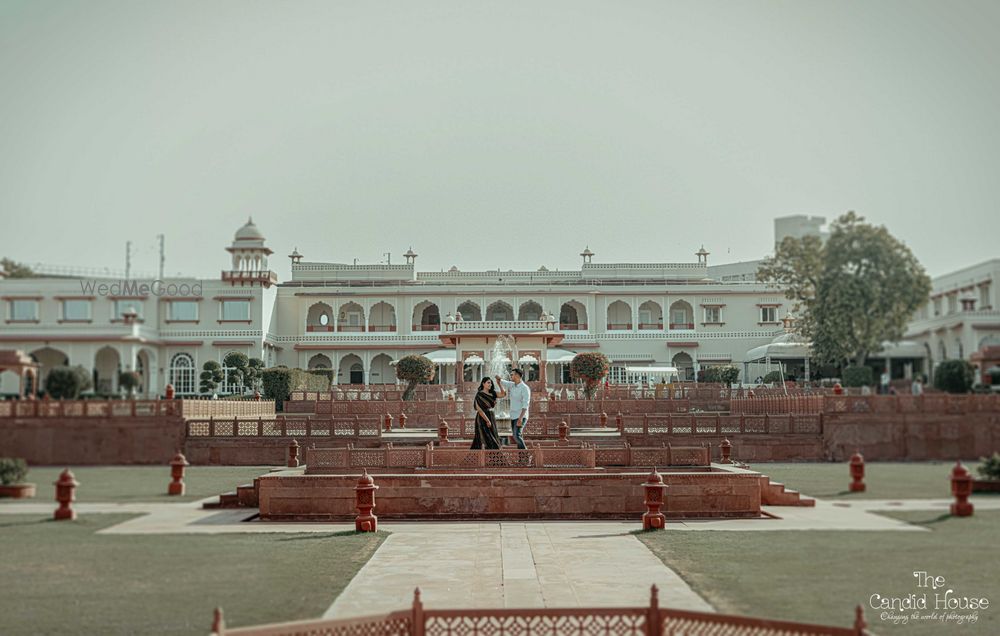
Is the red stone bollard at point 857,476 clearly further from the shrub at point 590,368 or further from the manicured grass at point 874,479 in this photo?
the shrub at point 590,368

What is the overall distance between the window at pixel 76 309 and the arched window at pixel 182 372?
4.80 metres

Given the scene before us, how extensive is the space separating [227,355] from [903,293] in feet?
98.3

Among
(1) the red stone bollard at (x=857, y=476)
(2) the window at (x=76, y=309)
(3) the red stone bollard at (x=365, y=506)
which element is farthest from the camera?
(2) the window at (x=76, y=309)

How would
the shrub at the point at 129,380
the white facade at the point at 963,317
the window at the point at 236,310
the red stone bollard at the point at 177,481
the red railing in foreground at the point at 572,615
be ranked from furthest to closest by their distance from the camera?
the window at the point at 236,310 → the white facade at the point at 963,317 → the shrub at the point at 129,380 → the red stone bollard at the point at 177,481 → the red railing in foreground at the point at 572,615

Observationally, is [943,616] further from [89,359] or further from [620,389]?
[89,359]

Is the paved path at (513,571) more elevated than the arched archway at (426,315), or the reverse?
the arched archway at (426,315)

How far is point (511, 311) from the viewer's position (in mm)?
56406

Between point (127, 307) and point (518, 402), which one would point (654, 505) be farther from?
point (127, 307)

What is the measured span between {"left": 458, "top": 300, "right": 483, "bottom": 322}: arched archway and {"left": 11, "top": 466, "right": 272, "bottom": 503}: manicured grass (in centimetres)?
3199

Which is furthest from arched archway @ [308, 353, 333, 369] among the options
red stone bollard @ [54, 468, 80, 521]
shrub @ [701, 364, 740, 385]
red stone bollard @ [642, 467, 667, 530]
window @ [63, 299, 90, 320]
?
red stone bollard @ [642, 467, 667, 530]

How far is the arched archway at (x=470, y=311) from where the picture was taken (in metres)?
56.4

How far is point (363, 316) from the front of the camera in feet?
183

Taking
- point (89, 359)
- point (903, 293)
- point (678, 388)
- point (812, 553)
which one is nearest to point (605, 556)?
point (812, 553)

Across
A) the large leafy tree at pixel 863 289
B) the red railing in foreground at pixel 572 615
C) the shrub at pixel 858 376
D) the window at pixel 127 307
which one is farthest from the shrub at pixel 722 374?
the red railing in foreground at pixel 572 615
